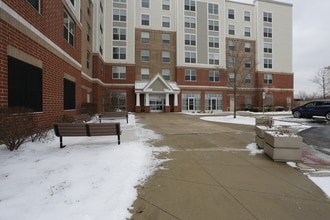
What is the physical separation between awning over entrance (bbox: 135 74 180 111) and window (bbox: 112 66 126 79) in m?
2.46

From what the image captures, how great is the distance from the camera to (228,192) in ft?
13.4

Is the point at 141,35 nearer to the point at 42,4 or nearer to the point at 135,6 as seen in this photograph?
the point at 135,6

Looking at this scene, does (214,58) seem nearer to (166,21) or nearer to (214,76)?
(214,76)

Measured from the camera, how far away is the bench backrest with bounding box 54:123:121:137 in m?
7.21

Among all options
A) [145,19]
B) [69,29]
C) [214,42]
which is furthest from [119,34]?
[69,29]

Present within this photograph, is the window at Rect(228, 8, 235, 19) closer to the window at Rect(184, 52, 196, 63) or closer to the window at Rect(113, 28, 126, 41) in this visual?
the window at Rect(184, 52, 196, 63)

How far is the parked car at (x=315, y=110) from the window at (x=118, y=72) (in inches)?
928

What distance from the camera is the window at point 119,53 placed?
109ft

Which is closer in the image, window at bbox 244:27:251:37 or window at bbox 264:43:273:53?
window at bbox 244:27:251:37

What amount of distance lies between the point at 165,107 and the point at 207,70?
10.2 m

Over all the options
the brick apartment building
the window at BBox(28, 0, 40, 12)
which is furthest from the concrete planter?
the brick apartment building

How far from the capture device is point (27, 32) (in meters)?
8.63

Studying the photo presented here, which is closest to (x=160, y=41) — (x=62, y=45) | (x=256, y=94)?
(x=256, y=94)

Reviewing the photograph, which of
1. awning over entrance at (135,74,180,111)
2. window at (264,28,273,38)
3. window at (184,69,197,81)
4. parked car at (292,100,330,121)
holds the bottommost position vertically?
parked car at (292,100,330,121)
